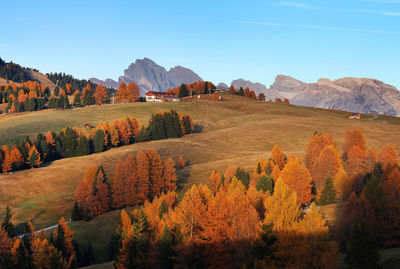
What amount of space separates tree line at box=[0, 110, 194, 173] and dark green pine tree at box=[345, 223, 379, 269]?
3850 inches

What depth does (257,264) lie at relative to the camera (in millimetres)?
37562

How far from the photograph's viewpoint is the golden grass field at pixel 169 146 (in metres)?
83.1

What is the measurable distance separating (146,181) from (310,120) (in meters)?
107

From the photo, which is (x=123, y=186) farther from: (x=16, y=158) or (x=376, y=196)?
(x=376, y=196)

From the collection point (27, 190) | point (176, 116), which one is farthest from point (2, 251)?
point (176, 116)

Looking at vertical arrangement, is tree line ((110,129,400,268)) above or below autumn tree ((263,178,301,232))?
below

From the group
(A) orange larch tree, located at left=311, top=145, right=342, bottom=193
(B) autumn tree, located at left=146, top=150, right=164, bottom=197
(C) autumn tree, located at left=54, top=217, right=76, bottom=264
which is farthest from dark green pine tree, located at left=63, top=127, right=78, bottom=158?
(A) orange larch tree, located at left=311, top=145, right=342, bottom=193

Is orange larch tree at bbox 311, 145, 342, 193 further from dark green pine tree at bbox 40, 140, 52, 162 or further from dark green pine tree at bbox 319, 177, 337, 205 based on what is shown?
dark green pine tree at bbox 40, 140, 52, 162

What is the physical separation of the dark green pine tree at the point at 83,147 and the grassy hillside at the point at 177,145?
875 centimetres

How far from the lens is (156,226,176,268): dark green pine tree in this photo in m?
43.4

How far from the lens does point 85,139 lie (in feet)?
412

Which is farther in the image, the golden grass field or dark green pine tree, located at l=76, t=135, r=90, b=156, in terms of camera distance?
dark green pine tree, located at l=76, t=135, r=90, b=156

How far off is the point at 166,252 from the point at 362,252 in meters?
22.6

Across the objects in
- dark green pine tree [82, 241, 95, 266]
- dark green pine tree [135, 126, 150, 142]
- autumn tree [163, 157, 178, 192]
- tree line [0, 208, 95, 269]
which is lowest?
dark green pine tree [82, 241, 95, 266]
